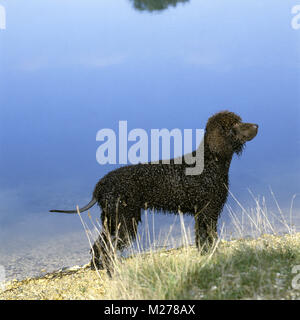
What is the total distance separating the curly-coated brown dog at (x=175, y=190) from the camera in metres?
6.17

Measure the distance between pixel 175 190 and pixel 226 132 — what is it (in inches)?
48.1

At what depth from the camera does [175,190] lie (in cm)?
623

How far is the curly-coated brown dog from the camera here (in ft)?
20.2

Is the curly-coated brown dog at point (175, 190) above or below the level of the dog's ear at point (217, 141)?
below

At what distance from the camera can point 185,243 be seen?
5.22m

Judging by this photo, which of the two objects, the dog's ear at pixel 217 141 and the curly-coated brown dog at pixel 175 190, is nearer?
the curly-coated brown dog at pixel 175 190

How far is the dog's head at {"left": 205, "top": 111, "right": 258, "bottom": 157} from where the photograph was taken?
20.9ft

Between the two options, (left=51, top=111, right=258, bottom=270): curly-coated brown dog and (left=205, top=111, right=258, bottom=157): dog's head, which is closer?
(left=51, top=111, right=258, bottom=270): curly-coated brown dog

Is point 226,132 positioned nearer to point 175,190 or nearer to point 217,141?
point 217,141

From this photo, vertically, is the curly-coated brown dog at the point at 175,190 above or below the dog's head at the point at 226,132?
below

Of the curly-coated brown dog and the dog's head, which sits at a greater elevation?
the dog's head

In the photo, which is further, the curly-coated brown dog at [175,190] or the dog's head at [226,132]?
the dog's head at [226,132]
